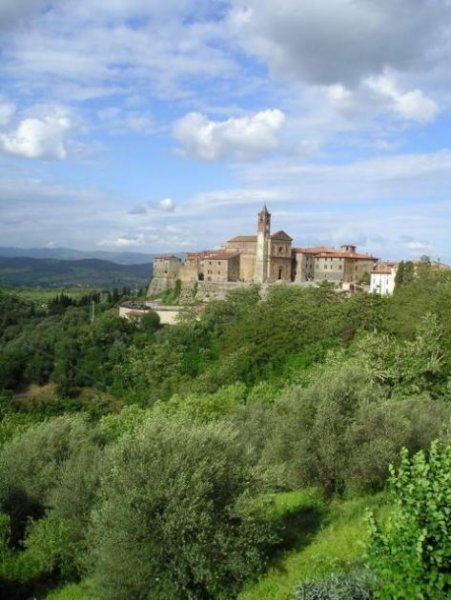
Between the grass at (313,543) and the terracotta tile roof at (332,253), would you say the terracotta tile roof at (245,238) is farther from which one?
the grass at (313,543)

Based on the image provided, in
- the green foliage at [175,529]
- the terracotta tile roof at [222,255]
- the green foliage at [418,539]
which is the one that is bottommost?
the green foliage at [175,529]

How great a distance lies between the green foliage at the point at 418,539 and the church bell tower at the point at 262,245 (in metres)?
80.2

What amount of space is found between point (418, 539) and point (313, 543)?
677 centimetres

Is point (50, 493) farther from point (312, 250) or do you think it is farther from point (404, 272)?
point (312, 250)

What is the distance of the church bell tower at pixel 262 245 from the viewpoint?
8850cm

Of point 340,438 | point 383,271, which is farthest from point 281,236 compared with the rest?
point 340,438

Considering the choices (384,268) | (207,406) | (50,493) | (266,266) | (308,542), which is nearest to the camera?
(308,542)

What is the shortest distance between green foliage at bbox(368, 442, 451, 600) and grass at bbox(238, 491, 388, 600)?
3.79ft

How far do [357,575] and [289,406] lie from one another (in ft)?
27.8

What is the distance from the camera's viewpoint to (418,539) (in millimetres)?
7203

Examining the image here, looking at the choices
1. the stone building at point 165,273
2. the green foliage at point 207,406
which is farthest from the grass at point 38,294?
the green foliage at point 207,406

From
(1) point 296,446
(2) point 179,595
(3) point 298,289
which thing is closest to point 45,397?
(3) point 298,289

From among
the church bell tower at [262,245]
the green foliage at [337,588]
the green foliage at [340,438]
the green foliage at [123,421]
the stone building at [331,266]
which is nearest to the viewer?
the green foliage at [337,588]

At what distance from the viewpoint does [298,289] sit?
6619 cm
